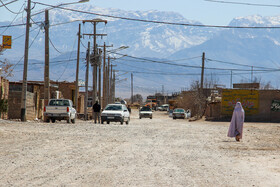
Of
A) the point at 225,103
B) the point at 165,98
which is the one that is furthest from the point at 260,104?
the point at 165,98

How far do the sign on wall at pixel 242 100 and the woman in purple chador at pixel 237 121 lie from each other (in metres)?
34.3

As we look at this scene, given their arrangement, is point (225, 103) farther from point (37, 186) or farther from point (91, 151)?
point (37, 186)

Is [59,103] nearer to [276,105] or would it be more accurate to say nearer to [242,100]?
[242,100]

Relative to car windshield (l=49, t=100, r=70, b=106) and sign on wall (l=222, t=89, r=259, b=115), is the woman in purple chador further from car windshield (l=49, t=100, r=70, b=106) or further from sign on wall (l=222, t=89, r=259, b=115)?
sign on wall (l=222, t=89, r=259, b=115)

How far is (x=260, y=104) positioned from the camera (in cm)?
5581

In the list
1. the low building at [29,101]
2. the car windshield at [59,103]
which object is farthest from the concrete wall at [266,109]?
the car windshield at [59,103]

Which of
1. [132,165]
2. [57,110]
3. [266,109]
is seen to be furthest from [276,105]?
[132,165]

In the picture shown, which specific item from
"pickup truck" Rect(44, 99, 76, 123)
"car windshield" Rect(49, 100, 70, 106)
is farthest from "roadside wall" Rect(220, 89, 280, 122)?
"pickup truck" Rect(44, 99, 76, 123)

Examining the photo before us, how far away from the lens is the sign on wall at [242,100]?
56.0 metres

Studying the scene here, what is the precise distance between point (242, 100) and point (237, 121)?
34876 millimetres

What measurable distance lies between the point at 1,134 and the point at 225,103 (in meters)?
37.9

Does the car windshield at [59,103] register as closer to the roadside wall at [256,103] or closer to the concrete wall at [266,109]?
the roadside wall at [256,103]

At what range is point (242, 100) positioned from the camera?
5659 centimetres

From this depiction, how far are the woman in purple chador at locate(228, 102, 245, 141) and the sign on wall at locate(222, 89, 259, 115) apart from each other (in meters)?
34.3
